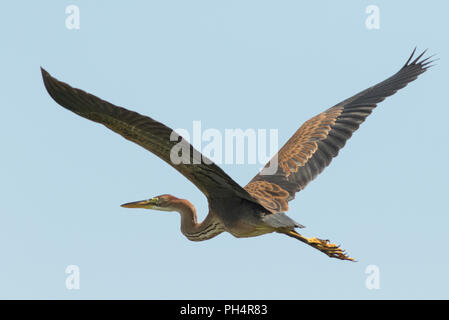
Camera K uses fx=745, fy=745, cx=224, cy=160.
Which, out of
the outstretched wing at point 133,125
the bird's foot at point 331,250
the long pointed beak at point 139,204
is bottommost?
the bird's foot at point 331,250

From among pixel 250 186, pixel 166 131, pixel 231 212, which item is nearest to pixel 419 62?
pixel 250 186

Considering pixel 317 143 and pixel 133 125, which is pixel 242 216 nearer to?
pixel 133 125

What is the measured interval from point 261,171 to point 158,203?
5.77 ft

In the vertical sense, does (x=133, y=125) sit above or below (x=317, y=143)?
below

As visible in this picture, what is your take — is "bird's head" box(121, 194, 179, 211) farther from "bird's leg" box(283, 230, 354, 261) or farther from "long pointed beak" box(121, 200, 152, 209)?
"bird's leg" box(283, 230, 354, 261)

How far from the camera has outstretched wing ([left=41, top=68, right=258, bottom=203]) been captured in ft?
26.9

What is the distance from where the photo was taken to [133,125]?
8453mm

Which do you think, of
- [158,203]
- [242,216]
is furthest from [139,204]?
[242,216]

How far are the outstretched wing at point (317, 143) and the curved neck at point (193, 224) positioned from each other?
2.37 feet

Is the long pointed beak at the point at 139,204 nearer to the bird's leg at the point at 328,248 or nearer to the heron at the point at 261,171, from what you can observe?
the heron at the point at 261,171

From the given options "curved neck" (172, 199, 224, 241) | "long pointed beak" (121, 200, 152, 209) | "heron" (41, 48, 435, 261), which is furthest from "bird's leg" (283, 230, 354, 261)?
"long pointed beak" (121, 200, 152, 209)

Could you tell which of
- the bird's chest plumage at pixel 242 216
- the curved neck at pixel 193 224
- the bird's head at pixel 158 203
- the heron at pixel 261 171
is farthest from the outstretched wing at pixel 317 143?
the bird's head at pixel 158 203

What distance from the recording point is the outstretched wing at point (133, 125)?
8211 mm

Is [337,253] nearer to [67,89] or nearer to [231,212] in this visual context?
[231,212]
